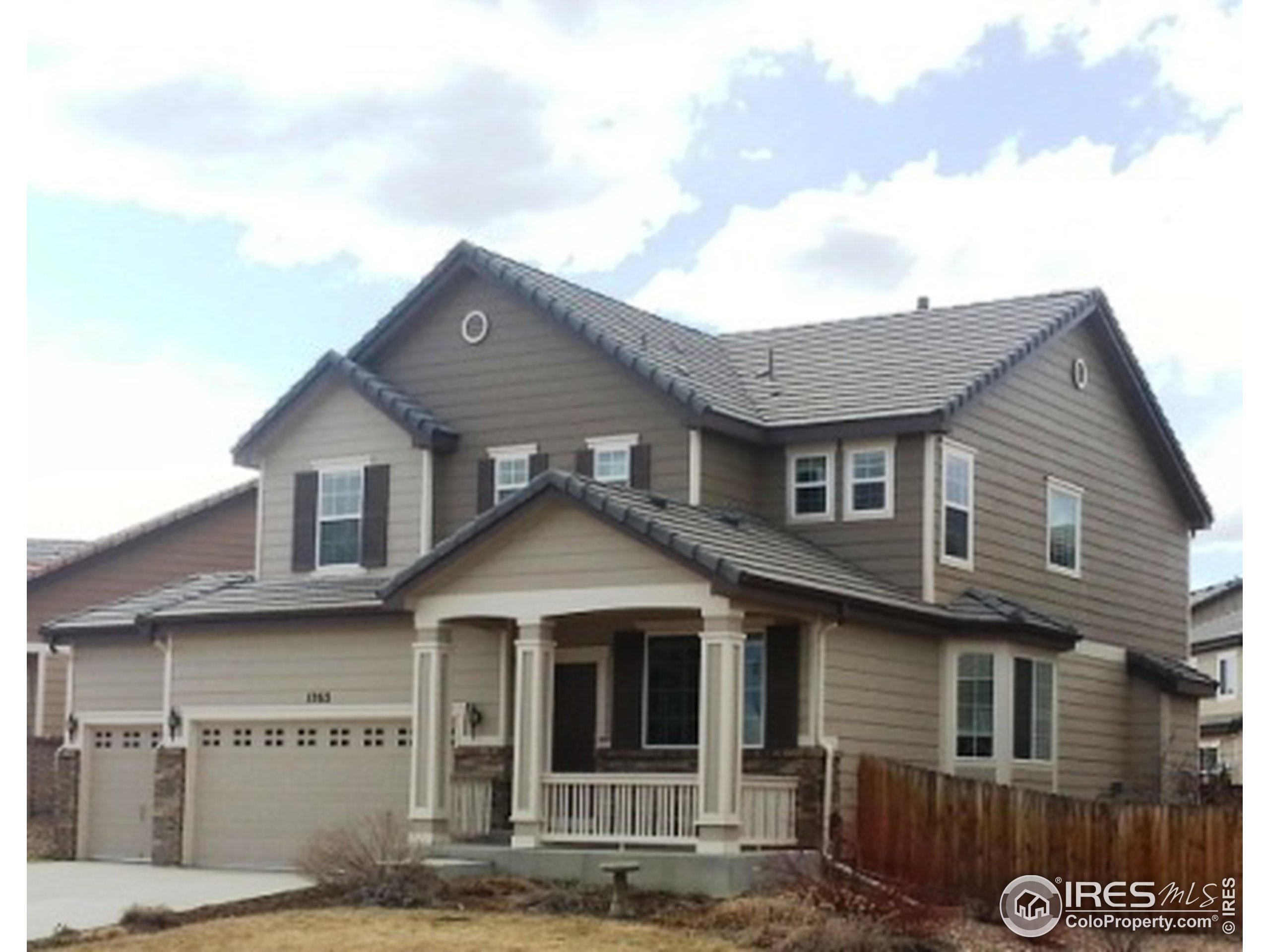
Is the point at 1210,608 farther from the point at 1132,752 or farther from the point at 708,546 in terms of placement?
the point at 708,546

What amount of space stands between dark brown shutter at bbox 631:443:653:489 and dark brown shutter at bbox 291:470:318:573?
14.6 feet

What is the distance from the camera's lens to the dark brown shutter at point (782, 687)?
21.5 meters

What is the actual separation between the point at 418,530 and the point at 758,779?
651 centimetres

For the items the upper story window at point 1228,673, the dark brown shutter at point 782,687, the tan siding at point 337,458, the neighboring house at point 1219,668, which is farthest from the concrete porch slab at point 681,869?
the upper story window at point 1228,673

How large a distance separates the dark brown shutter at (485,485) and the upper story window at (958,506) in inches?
204

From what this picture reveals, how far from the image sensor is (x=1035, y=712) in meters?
24.0

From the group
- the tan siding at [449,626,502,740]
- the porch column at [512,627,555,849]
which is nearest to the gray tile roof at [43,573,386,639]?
the tan siding at [449,626,502,740]

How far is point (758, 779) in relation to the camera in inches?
802

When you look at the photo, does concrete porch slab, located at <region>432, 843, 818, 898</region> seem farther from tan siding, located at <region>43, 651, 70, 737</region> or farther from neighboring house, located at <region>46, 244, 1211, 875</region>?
tan siding, located at <region>43, 651, 70, 737</region>

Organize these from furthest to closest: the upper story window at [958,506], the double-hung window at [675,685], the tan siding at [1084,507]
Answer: the tan siding at [1084,507], the upper story window at [958,506], the double-hung window at [675,685]

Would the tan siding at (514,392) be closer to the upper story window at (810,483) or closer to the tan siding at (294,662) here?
the upper story window at (810,483)

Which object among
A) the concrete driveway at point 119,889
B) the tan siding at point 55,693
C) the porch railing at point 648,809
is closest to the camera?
the concrete driveway at point 119,889

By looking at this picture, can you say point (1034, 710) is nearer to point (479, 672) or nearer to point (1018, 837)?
point (1018, 837)

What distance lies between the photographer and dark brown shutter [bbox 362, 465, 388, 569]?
25406 mm
